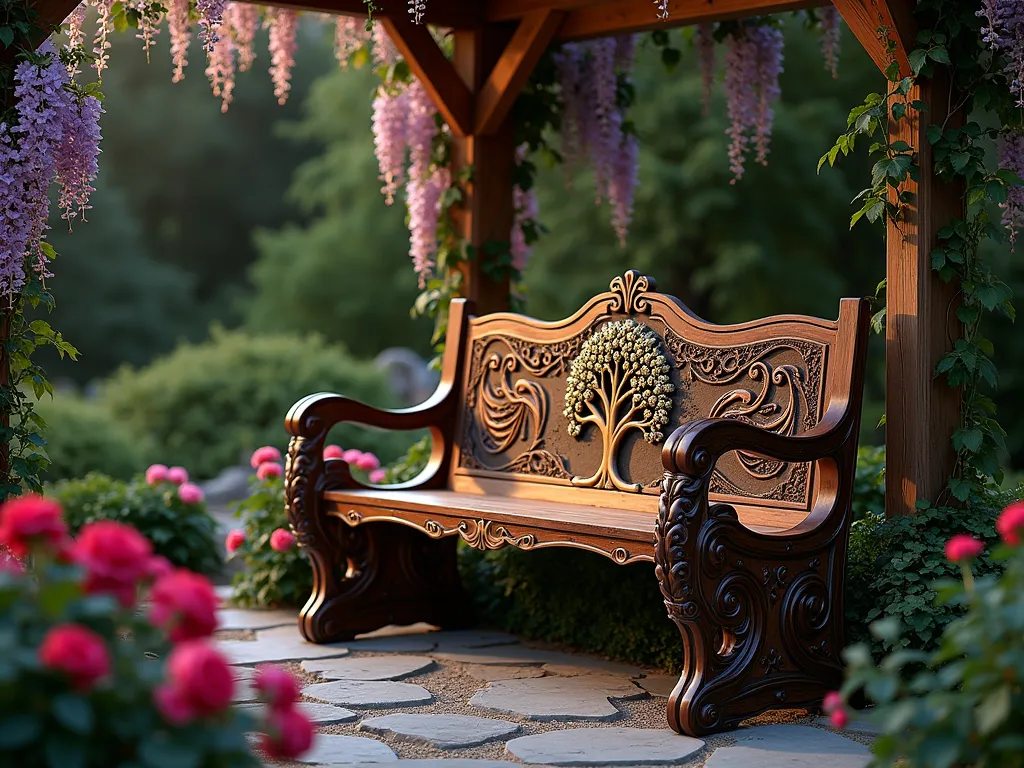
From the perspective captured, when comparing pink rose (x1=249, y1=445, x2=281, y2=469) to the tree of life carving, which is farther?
pink rose (x1=249, y1=445, x2=281, y2=469)

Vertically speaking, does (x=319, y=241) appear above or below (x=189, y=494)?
above

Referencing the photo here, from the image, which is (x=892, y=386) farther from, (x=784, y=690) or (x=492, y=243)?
(x=492, y=243)

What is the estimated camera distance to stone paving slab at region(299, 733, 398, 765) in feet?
10.6

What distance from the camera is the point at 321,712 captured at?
12.2 ft

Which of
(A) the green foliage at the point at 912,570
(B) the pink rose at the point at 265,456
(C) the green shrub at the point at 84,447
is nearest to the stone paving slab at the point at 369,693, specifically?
(A) the green foliage at the point at 912,570

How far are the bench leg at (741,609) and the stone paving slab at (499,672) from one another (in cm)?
81

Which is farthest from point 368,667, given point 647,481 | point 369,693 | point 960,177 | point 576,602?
point 960,177

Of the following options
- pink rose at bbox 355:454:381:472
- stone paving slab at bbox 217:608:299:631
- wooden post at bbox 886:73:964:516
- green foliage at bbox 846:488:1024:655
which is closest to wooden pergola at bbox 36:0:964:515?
wooden post at bbox 886:73:964:516

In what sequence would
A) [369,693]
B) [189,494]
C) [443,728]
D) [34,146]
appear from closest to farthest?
[443,728]
[34,146]
[369,693]
[189,494]

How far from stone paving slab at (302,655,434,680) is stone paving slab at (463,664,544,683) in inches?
6.4

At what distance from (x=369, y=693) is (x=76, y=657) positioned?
7.95 ft

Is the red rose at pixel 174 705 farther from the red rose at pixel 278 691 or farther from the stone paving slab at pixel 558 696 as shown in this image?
the stone paving slab at pixel 558 696

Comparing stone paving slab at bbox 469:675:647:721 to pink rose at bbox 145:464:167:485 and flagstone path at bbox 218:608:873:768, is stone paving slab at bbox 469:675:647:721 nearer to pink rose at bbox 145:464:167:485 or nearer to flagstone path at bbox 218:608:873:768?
flagstone path at bbox 218:608:873:768

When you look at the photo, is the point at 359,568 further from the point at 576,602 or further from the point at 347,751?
the point at 347,751
